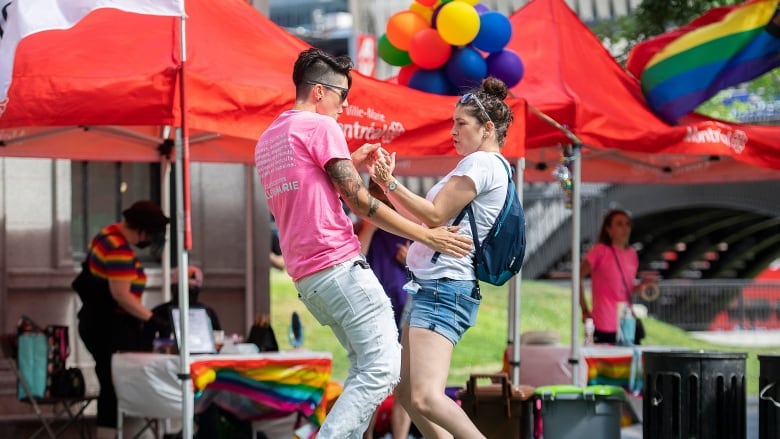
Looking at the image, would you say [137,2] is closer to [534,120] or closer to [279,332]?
[534,120]

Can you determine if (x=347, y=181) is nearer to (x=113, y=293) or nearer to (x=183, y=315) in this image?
(x=183, y=315)

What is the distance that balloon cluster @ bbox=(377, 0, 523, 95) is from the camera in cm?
912

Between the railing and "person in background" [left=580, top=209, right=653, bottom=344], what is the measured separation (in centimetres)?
1583

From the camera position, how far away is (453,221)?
5871 mm

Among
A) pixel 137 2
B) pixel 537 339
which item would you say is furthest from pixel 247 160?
pixel 137 2

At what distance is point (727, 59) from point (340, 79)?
563 centimetres

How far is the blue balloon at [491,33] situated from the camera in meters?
9.22

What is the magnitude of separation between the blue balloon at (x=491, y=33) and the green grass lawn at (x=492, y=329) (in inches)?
381

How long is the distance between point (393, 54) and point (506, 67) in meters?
0.94

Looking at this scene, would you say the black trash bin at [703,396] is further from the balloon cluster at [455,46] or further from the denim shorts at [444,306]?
the balloon cluster at [455,46]

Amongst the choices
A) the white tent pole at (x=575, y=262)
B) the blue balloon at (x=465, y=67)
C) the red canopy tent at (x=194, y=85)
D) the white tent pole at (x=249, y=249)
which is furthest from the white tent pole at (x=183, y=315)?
the white tent pole at (x=249, y=249)

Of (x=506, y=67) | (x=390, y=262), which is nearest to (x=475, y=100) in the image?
(x=390, y=262)

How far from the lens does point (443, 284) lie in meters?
5.79

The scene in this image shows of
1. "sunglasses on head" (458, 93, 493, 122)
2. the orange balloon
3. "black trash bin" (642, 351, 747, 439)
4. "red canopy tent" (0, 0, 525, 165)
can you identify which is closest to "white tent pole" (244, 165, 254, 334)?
the orange balloon
